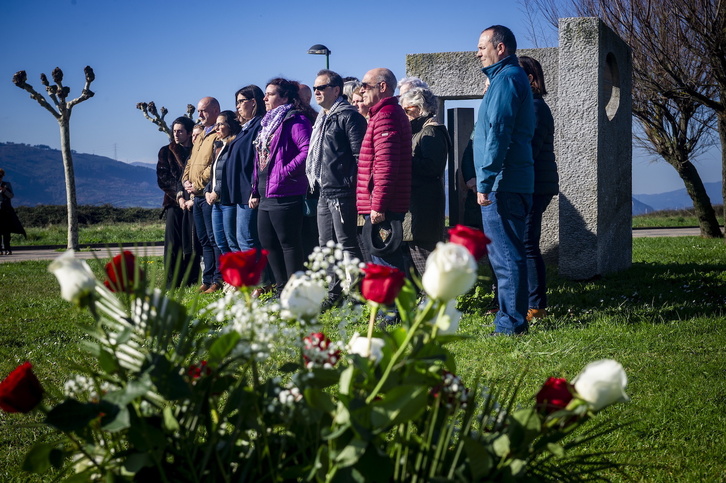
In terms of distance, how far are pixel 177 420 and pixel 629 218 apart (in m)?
9.07

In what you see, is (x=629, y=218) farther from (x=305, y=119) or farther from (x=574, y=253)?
(x=305, y=119)

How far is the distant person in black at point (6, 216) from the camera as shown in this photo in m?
15.6

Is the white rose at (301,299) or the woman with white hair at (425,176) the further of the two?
the woman with white hair at (425,176)

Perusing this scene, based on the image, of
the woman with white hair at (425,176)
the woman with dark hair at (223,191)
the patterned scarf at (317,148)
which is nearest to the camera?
the woman with white hair at (425,176)

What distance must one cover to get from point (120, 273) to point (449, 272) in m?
0.64

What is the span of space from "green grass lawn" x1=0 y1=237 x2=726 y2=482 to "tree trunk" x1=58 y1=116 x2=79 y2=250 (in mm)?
8744

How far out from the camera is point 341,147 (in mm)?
6297

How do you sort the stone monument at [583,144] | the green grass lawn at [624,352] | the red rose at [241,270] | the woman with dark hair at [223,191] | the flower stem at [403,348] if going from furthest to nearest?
the stone monument at [583,144], the woman with dark hair at [223,191], the green grass lawn at [624,352], the red rose at [241,270], the flower stem at [403,348]

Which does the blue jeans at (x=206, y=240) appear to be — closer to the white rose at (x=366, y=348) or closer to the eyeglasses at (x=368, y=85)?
the eyeglasses at (x=368, y=85)

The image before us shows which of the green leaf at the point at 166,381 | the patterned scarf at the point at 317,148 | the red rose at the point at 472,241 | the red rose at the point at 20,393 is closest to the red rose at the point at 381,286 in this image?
the red rose at the point at 472,241

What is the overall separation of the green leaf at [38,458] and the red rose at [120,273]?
1.08 ft

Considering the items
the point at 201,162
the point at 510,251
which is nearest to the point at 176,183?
the point at 201,162

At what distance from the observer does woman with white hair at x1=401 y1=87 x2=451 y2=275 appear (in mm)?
6164

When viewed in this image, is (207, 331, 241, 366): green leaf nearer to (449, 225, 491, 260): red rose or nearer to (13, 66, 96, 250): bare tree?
(449, 225, 491, 260): red rose
